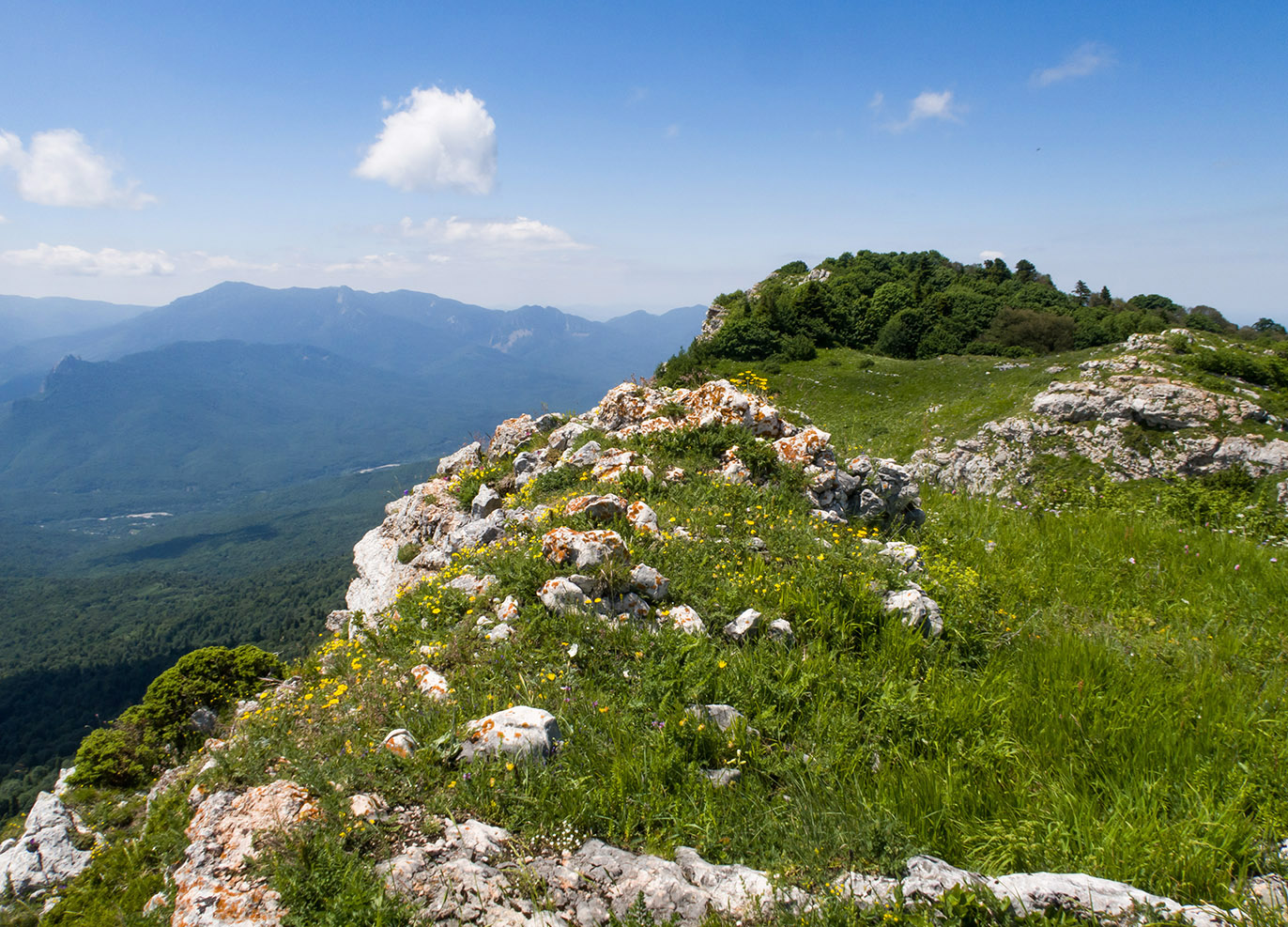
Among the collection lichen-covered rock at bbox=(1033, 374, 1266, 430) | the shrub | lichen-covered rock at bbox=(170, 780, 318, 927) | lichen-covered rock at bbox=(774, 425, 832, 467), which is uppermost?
the shrub

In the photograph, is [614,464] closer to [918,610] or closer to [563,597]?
[563,597]

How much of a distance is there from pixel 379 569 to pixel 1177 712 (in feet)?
36.3

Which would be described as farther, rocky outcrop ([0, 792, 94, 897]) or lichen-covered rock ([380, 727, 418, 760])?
rocky outcrop ([0, 792, 94, 897])

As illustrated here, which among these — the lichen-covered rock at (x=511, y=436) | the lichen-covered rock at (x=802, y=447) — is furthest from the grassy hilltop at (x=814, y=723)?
the lichen-covered rock at (x=511, y=436)

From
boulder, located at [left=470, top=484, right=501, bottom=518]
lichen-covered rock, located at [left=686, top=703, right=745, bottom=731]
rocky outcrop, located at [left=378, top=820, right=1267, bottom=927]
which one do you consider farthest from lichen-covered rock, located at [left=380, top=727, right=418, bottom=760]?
boulder, located at [left=470, top=484, right=501, bottom=518]

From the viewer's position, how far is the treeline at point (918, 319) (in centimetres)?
2817

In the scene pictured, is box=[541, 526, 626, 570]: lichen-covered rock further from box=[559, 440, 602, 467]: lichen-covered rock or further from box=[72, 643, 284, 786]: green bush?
box=[72, 643, 284, 786]: green bush

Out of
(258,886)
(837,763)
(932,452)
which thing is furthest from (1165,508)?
(258,886)

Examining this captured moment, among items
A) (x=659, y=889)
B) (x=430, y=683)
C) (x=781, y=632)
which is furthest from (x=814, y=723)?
(x=430, y=683)

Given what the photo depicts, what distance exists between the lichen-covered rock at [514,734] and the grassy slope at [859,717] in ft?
0.41

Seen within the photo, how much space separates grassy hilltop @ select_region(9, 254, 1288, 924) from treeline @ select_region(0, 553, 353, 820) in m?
42.1

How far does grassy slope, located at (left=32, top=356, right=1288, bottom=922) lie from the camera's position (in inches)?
124

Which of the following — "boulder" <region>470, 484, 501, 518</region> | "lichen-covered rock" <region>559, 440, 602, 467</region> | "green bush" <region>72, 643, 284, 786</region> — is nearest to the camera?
"green bush" <region>72, 643, 284, 786</region>

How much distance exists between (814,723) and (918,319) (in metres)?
34.7
